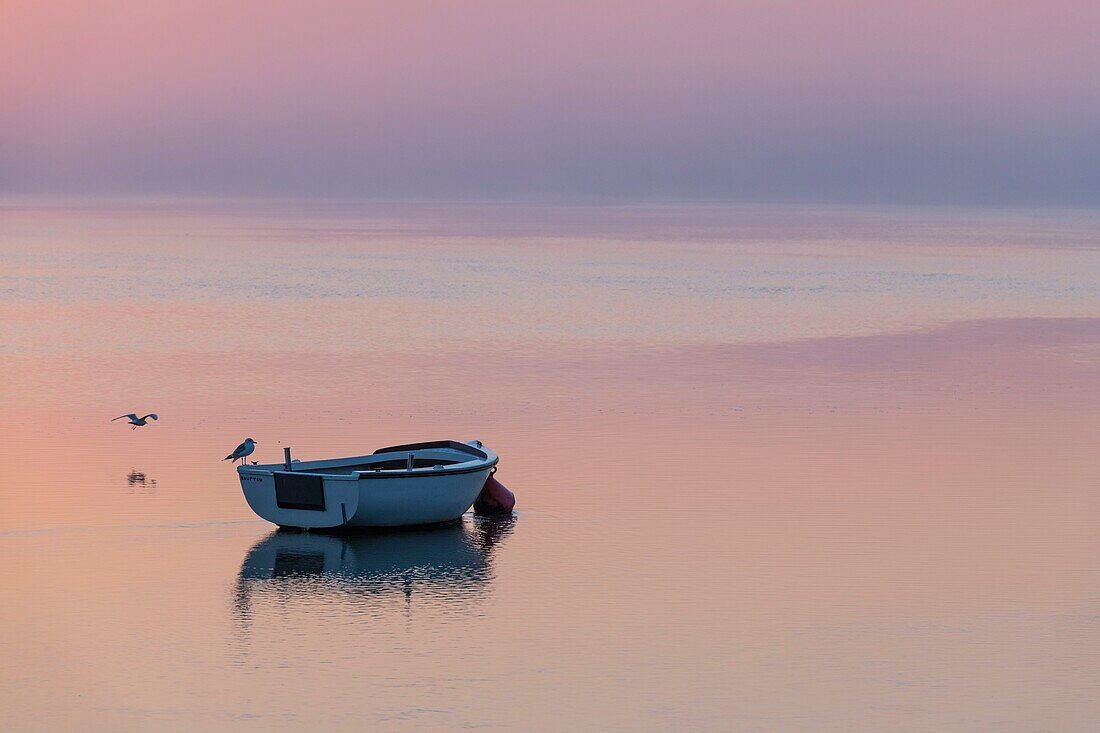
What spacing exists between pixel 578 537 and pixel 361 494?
2759mm

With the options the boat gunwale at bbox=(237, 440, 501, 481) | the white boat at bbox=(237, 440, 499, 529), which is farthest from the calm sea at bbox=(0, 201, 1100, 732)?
the boat gunwale at bbox=(237, 440, 501, 481)

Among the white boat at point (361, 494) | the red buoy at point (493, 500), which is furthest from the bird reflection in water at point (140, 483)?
the red buoy at point (493, 500)

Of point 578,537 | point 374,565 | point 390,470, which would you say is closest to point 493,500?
point 390,470

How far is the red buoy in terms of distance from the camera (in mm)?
22141

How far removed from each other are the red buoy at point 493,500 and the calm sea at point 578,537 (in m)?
0.37

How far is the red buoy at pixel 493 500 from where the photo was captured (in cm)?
2214

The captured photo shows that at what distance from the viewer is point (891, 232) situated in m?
138

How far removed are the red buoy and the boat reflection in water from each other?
19 centimetres

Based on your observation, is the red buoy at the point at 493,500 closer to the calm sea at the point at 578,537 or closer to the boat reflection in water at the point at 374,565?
the boat reflection in water at the point at 374,565

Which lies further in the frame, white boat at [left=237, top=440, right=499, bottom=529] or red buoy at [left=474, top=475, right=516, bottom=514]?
red buoy at [left=474, top=475, right=516, bottom=514]

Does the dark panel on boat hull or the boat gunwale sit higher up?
the boat gunwale

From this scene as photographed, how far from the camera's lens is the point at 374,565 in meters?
19.7

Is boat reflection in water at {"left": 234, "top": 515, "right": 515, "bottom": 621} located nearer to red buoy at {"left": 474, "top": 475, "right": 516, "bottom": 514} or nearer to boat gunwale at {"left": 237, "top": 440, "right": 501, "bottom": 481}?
red buoy at {"left": 474, "top": 475, "right": 516, "bottom": 514}

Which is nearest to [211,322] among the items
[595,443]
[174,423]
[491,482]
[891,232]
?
[174,423]
